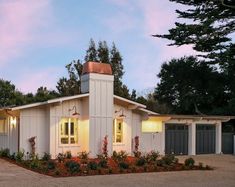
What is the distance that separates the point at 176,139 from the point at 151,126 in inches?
81.9

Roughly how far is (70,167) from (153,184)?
4043 millimetres

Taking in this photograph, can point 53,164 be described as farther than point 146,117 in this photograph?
No

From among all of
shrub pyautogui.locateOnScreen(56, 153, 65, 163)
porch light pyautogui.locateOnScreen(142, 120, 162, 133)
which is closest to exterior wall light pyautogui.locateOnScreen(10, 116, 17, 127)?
shrub pyautogui.locateOnScreen(56, 153, 65, 163)

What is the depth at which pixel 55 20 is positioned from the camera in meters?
21.3

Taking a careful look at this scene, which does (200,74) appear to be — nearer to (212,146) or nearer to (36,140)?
(212,146)

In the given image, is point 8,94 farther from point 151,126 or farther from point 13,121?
point 13,121

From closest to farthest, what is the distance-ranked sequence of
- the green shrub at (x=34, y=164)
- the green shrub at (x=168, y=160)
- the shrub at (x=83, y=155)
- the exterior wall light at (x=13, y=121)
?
the green shrub at (x=34, y=164), the green shrub at (x=168, y=160), the shrub at (x=83, y=155), the exterior wall light at (x=13, y=121)

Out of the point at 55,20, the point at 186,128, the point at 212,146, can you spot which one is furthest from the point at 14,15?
the point at 212,146

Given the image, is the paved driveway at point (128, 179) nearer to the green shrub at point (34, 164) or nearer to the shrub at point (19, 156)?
the green shrub at point (34, 164)

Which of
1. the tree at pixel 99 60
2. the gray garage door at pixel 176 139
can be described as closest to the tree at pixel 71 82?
the tree at pixel 99 60

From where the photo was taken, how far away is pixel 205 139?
31078 millimetres

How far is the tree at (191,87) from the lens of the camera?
4503cm

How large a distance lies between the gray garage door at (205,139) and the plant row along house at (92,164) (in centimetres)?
744

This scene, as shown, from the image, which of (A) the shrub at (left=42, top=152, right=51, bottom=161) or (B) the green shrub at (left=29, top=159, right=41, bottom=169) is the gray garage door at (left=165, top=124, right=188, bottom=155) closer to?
(A) the shrub at (left=42, top=152, right=51, bottom=161)
